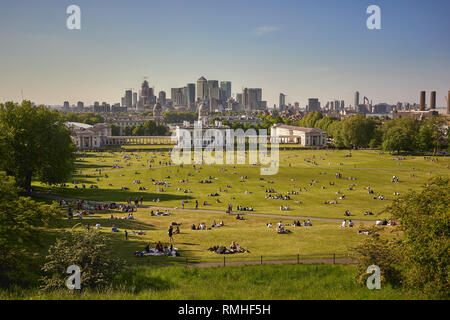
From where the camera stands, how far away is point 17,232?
17.7m

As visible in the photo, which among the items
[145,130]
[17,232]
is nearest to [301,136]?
[145,130]

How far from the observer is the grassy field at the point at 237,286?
15.5 m

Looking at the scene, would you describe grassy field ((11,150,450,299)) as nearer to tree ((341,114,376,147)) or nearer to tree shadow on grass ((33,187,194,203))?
tree shadow on grass ((33,187,194,203))

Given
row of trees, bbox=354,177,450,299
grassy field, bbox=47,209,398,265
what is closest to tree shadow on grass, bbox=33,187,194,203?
grassy field, bbox=47,209,398,265

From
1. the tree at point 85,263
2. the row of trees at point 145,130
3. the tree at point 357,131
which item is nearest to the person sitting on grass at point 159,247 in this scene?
the tree at point 85,263

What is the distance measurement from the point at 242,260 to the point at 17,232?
35.8ft

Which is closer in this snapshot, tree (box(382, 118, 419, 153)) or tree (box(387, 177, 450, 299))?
tree (box(387, 177, 450, 299))

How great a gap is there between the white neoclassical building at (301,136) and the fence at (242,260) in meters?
109

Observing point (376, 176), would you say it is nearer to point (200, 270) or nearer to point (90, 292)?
point (200, 270)

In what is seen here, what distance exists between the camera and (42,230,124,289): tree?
16.5 meters

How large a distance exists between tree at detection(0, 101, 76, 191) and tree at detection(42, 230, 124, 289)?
2414 centimetres

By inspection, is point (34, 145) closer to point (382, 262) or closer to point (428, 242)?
point (382, 262)
